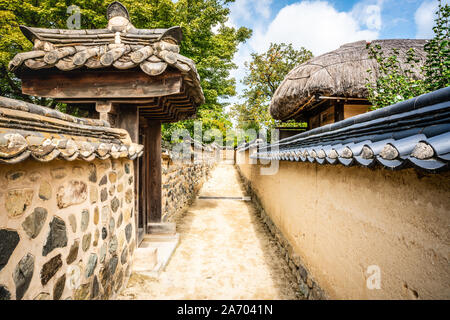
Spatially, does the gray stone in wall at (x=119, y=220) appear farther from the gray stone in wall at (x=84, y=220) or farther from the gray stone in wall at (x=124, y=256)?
the gray stone in wall at (x=84, y=220)

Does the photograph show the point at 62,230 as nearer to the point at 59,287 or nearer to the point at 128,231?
the point at 59,287

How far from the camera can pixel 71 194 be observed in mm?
1808

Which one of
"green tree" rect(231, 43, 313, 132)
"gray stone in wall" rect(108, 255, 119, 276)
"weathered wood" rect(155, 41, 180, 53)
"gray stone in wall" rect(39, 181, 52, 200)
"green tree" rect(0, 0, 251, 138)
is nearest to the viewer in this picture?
"gray stone in wall" rect(39, 181, 52, 200)

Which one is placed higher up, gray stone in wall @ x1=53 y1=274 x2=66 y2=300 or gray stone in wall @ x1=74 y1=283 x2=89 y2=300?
gray stone in wall @ x1=53 y1=274 x2=66 y2=300

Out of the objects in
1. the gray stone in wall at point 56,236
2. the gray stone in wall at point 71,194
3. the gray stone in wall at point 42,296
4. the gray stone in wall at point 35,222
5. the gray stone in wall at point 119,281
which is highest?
the gray stone in wall at point 71,194

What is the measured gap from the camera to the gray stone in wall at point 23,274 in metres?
1.27

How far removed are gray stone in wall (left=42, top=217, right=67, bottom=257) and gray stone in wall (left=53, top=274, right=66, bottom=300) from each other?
243 millimetres

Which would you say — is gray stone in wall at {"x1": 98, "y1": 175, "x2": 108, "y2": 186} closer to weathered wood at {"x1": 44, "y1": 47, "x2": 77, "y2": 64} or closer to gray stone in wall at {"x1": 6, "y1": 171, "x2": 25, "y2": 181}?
gray stone in wall at {"x1": 6, "y1": 171, "x2": 25, "y2": 181}

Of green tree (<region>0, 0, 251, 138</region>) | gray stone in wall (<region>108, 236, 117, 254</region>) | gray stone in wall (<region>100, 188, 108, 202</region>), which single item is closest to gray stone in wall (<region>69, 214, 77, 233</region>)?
gray stone in wall (<region>100, 188, 108, 202</region>)

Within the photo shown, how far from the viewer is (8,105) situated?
127 centimetres

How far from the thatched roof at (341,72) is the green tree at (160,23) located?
15.8ft

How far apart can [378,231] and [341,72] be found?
4515 mm

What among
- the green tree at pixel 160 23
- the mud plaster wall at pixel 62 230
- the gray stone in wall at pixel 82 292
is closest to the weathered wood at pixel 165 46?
the mud plaster wall at pixel 62 230

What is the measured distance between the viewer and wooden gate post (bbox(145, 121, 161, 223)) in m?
4.60
